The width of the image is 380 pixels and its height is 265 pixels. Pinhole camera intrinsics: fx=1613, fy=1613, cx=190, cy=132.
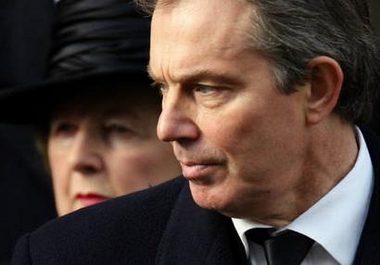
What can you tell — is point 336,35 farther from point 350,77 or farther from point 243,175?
point 243,175

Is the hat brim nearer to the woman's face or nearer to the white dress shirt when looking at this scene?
the woman's face

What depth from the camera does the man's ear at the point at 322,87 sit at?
377 centimetres

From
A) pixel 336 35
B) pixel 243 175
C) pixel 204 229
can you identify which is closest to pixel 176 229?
pixel 204 229

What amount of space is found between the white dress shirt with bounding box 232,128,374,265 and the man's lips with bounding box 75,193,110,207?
95cm

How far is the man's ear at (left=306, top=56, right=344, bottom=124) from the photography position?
12.4ft

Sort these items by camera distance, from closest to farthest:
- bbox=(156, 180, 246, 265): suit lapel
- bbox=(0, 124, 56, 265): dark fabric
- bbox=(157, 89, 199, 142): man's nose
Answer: bbox=(157, 89, 199, 142): man's nose → bbox=(156, 180, 246, 265): suit lapel → bbox=(0, 124, 56, 265): dark fabric

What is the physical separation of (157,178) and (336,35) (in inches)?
46.8

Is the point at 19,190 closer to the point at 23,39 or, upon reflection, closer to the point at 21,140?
the point at 21,140

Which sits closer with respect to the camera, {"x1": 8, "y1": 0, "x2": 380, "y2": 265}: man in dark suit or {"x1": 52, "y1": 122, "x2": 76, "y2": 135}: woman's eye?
{"x1": 8, "y1": 0, "x2": 380, "y2": 265}: man in dark suit

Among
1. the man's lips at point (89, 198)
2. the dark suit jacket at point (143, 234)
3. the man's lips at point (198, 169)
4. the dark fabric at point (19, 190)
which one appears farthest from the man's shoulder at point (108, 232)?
the dark fabric at point (19, 190)

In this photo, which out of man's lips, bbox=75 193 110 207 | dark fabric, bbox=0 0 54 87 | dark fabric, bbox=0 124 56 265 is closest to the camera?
man's lips, bbox=75 193 110 207

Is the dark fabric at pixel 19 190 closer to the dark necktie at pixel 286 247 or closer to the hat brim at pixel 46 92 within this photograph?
the hat brim at pixel 46 92

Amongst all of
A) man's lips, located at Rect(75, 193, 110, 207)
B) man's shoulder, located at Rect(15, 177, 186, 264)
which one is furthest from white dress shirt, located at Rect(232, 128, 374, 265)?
man's lips, located at Rect(75, 193, 110, 207)

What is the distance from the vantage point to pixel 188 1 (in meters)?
3.73
